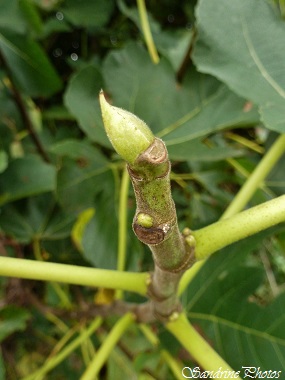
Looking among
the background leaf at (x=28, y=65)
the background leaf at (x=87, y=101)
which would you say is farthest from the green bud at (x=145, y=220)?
the background leaf at (x=28, y=65)

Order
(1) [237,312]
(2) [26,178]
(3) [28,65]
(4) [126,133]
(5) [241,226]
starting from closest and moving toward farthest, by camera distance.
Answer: (4) [126,133], (5) [241,226], (1) [237,312], (2) [26,178], (3) [28,65]

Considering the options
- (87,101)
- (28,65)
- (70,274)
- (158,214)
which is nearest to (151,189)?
(158,214)

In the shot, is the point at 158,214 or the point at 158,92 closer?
the point at 158,214

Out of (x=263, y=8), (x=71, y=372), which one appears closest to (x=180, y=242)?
(x=263, y=8)

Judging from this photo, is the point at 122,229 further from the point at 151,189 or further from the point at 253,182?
the point at 151,189

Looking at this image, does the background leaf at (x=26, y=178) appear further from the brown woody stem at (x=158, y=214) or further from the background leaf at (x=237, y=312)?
the brown woody stem at (x=158, y=214)

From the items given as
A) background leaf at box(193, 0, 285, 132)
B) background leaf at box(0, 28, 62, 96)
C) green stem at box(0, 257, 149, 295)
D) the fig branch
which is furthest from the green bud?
background leaf at box(0, 28, 62, 96)

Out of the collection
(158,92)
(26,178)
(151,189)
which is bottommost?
(26,178)

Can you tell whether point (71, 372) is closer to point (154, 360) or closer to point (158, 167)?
point (154, 360)
